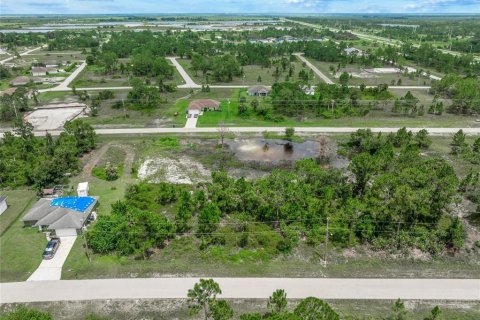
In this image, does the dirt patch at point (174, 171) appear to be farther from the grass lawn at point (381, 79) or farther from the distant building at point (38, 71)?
the distant building at point (38, 71)

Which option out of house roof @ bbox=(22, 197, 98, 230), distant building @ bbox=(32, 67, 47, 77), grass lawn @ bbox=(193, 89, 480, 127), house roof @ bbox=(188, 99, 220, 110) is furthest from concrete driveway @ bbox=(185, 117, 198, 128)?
distant building @ bbox=(32, 67, 47, 77)

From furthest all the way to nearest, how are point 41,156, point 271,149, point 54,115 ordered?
1. point 54,115
2. point 271,149
3. point 41,156

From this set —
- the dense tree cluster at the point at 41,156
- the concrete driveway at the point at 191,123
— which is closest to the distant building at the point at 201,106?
the concrete driveway at the point at 191,123

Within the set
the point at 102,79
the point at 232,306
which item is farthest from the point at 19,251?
the point at 102,79

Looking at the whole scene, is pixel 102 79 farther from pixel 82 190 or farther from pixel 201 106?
pixel 82 190

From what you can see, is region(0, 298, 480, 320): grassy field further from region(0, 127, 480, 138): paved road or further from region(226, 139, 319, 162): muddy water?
region(0, 127, 480, 138): paved road

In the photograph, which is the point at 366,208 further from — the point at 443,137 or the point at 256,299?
the point at 443,137

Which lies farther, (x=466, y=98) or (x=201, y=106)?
(x=466, y=98)
